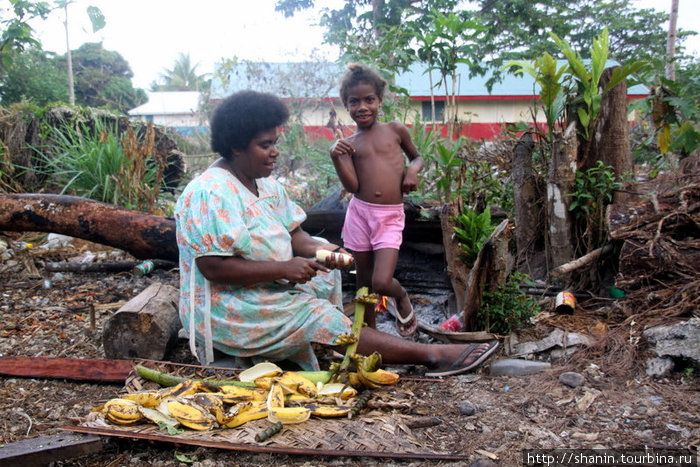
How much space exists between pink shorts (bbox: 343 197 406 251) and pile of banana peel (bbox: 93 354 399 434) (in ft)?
3.41

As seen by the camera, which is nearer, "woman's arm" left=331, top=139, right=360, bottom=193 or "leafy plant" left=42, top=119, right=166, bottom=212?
"woman's arm" left=331, top=139, right=360, bottom=193

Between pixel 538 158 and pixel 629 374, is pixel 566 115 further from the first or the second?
pixel 629 374

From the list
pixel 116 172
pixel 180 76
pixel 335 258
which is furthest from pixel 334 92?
pixel 180 76

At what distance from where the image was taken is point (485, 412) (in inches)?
93.6

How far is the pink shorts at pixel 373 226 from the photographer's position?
10.9 ft

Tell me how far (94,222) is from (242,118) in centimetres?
227

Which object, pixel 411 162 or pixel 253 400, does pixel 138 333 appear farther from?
pixel 411 162

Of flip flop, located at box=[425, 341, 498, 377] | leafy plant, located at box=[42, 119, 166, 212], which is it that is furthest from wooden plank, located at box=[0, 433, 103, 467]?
leafy plant, located at box=[42, 119, 166, 212]

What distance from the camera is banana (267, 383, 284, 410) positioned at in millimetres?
2187

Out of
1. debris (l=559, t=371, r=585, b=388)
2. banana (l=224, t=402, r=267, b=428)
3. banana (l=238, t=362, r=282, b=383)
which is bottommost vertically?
debris (l=559, t=371, r=585, b=388)

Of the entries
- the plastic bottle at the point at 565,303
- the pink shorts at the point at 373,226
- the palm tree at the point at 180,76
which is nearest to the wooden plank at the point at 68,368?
the pink shorts at the point at 373,226

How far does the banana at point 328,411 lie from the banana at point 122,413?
2.35 ft

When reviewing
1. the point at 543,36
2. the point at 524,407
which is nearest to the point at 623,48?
the point at 543,36

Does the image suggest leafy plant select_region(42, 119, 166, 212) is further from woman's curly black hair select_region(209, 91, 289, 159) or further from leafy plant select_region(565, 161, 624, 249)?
leafy plant select_region(565, 161, 624, 249)
